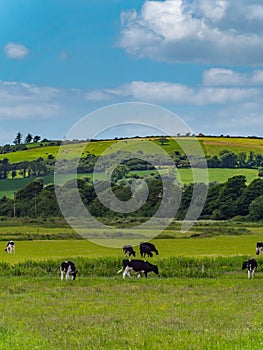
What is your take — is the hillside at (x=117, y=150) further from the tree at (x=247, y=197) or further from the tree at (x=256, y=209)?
the tree at (x=256, y=209)

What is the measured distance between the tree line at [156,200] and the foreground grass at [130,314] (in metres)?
62.7

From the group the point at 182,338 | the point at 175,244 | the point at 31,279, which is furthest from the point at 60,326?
the point at 175,244

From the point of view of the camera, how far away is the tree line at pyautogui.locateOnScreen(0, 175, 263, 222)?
316 ft

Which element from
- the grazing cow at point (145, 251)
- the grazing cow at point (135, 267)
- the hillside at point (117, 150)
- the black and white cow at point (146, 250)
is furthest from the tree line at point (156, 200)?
the grazing cow at point (135, 267)

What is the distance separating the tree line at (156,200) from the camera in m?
96.4

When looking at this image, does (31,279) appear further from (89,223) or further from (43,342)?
(89,223)

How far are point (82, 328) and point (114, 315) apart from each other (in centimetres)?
288

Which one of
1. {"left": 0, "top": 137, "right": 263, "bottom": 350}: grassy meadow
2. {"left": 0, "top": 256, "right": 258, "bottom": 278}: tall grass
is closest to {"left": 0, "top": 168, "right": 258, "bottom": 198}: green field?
{"left": 0, "top": 137, "right": 263, "bottom": 350}: grassy meadow

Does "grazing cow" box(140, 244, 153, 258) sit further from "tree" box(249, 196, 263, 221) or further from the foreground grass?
"tree" box(249, 196, 263, 221)

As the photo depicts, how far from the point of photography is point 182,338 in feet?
47.0

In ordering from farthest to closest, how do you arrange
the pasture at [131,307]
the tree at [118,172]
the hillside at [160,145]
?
the hillside at [160,145], the tree at [118,172], the pasture at [131,307]

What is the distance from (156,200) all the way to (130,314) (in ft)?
277

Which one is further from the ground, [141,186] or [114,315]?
[141,186]

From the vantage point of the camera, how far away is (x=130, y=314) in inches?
746
